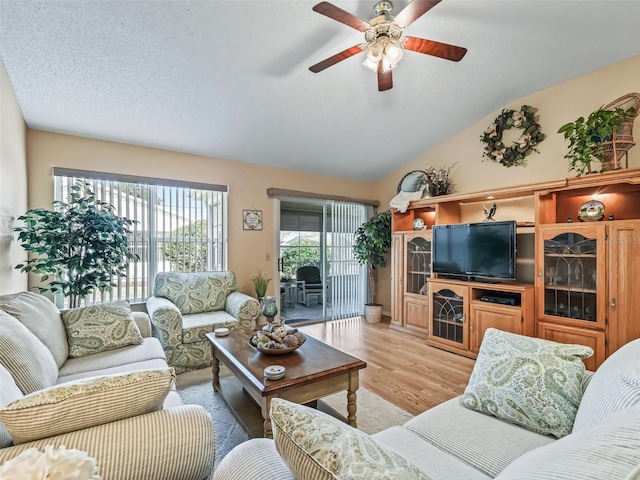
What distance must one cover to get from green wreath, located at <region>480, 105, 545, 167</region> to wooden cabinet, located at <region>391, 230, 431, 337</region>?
1.23m

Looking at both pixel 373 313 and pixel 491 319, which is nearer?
pixel 491 319

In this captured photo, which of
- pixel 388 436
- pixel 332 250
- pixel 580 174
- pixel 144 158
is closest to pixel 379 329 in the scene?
pixel 332 250

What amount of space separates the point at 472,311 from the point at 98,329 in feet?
11.6

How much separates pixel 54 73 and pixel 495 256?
14.2ft

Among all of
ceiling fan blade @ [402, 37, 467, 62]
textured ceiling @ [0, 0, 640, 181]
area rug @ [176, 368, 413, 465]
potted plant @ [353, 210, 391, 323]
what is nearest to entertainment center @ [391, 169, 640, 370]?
potted plant @ [353, 210, 391, 323]

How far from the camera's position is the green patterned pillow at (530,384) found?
1238mm

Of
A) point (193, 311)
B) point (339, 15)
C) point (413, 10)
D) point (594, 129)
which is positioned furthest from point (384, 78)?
point (193, 311)

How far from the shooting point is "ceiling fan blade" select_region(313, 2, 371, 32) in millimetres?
1612

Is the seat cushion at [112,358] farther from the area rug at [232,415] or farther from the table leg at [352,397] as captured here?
the table leg at [352,397]

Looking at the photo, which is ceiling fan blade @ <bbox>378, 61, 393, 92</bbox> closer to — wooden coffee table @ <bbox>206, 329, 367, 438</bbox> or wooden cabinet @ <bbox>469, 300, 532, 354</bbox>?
wooden coffee table @ <bbox>206, 329, 367, 438</bbox>

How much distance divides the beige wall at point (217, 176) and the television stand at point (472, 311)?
7.37 ft

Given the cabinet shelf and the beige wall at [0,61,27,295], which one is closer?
the beige wall at [0,61,27,295]

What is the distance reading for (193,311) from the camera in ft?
11.6

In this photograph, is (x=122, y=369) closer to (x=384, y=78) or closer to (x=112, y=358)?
(x=112, y=358)
